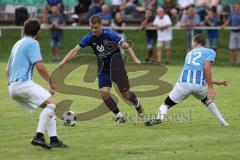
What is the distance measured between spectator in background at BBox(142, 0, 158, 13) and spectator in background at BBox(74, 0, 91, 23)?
7.94ft

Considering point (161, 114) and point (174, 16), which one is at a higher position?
point (161, 114)

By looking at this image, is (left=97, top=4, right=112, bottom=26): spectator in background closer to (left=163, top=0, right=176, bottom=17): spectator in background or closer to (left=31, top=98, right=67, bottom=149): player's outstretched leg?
(left=163, top=0, right=176, bottom=17): spectator in background

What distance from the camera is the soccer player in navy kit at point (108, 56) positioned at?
13430 millimetres

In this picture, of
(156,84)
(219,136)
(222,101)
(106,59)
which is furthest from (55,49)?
(219,136)

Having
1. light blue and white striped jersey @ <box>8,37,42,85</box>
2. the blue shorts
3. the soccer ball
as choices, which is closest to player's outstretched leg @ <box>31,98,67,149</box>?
light blue and white striped jersey @ <box>8,37,42,85</box>

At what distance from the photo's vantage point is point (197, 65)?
41.2ft

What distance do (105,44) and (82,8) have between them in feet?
59.6

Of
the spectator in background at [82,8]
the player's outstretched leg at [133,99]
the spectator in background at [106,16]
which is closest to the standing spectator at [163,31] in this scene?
the spectator in background at [106,16]

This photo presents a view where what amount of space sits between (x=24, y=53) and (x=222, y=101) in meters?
7.45

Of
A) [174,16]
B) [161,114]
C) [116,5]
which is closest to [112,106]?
[161,114]

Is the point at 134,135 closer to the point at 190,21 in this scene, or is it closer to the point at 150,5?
the point at 190,21

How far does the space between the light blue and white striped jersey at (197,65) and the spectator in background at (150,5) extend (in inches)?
659

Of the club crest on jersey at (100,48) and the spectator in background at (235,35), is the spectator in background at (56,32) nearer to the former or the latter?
the spectator in background at (235,35)

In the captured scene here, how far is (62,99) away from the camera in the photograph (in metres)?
17.6
